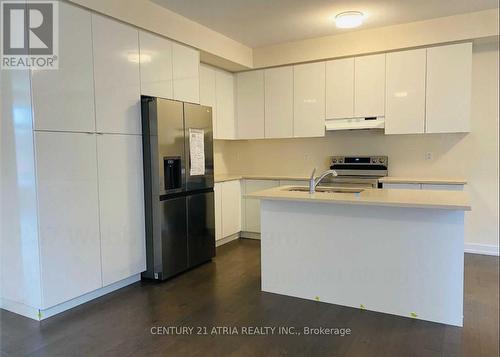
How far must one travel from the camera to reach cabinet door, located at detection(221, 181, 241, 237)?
15.9ft

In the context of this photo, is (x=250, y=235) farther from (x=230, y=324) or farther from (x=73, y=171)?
(x=73, y=171)

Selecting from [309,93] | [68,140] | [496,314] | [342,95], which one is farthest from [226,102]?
[496,314]

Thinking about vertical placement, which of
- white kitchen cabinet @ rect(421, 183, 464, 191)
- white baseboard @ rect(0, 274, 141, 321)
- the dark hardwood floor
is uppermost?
white kitchen cabinet @ rect(421, 183, 464, 191)

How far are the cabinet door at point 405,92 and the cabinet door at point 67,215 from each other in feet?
10.9

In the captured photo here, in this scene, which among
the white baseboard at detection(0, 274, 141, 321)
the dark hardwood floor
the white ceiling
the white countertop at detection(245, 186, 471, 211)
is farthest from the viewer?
the white ceiling

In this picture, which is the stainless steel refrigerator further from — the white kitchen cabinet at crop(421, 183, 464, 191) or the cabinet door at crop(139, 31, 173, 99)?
the white kitchen cabinet at crop(421, 183, 464, 191)

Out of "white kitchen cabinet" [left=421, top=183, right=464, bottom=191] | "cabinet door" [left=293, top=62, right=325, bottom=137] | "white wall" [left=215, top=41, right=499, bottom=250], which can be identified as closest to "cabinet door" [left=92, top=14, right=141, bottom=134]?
"cabinet door" [left=293, top=62, right=325, bottom=137]

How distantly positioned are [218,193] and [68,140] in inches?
86.6

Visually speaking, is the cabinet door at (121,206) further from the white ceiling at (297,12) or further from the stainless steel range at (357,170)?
the stainless steel range at (357,170)

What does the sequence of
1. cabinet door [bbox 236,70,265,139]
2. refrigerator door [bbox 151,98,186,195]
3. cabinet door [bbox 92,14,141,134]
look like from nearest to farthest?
cabinet door [bbox 92,14,141,134] < refrigerator door [bbox 151,98,186,195] < cabinet door [bbox 236,70,265,139]

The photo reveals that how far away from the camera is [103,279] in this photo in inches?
123

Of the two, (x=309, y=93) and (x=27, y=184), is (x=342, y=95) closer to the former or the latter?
(x=309, y=93)

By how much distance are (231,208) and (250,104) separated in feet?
4.99

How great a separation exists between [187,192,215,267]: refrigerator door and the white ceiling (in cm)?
187
